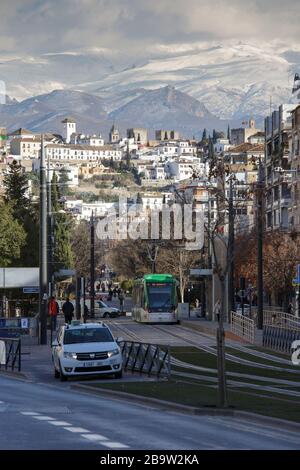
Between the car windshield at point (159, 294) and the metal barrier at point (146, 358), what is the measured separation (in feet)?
136

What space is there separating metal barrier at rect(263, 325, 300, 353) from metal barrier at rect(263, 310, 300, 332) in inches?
13.6

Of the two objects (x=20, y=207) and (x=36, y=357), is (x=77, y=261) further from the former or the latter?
(x=36, y=357)

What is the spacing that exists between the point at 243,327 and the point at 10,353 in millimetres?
19056

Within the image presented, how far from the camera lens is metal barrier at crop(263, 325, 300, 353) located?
51.0 metres

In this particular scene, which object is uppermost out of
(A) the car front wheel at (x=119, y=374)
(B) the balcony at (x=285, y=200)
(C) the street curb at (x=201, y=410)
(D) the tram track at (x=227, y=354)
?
(B) the balcony at (x=285, y=200)

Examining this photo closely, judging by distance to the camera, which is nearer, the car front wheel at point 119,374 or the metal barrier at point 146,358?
the metal barrier at point 146,358

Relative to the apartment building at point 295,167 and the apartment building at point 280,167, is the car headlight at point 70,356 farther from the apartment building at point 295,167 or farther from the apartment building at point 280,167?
the apartment building at point 280,167

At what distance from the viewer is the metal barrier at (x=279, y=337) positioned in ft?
167

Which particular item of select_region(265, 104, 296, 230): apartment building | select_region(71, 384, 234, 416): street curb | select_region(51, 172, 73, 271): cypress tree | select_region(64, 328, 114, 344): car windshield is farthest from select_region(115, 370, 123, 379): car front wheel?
select_region(51, 172, 73, 271): cypress tree

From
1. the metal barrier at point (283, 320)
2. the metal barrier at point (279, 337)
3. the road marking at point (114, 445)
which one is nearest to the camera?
the road marking at point (114, 445)

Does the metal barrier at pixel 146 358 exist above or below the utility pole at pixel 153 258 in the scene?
below

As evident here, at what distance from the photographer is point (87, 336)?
38500 mm

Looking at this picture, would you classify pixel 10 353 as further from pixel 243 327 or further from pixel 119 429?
pixel 119 429

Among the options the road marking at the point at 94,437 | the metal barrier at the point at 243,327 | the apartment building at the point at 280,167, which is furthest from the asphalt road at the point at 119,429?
the apartment building at the point at 280,167
